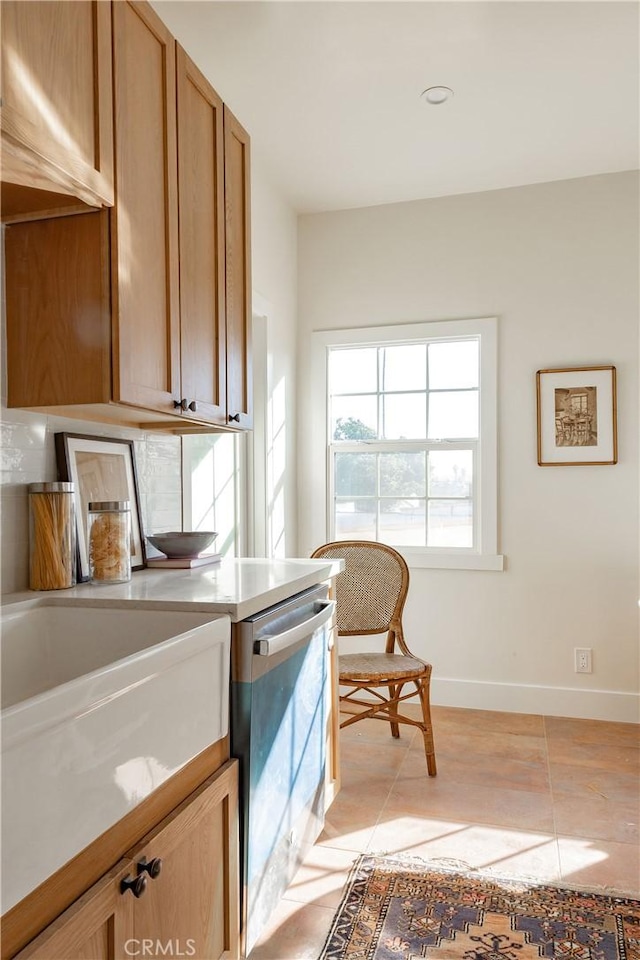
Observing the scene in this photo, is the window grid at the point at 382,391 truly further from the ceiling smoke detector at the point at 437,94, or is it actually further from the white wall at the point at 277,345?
the ceiling smoke detector at the point at 437,94

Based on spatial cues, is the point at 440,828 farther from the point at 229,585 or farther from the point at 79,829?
the point at 79,829

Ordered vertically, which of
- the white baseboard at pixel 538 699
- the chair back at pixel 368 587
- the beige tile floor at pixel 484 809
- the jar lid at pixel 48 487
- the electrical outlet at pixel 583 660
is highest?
the jar lid at pixel 48 487

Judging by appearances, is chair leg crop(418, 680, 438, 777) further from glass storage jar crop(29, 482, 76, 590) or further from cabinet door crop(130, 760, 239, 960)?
glass storage jar crop(29, 482, 76, 590)

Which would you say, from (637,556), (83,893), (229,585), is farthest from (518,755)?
(83,893)

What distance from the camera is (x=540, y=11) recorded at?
2.20 meters

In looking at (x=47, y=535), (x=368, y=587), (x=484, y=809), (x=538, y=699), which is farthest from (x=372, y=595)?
(x=47, y=535)

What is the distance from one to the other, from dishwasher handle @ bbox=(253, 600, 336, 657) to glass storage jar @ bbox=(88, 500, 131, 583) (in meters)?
0.50

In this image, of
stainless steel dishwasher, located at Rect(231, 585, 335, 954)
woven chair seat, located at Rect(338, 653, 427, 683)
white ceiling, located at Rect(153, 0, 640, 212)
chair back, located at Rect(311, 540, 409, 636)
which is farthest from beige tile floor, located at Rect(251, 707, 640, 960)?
white ceiling, located at Rect(153, 0, 640, 212)

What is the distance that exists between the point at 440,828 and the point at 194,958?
4.27ft

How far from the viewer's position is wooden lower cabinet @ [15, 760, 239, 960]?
933 mm

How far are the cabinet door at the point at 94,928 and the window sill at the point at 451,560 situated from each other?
9.04ft

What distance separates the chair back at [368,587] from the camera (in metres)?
3.07

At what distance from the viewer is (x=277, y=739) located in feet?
5.48

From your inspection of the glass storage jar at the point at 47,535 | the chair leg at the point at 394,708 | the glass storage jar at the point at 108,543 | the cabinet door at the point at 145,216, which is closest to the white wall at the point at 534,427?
the chair leg at the point at 394,708
